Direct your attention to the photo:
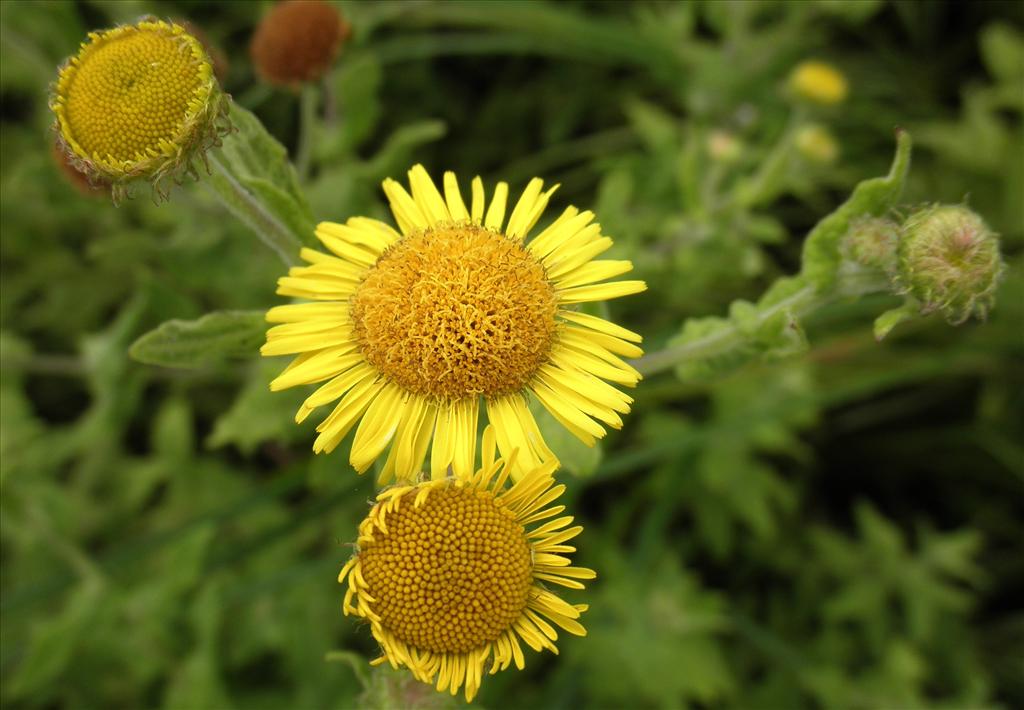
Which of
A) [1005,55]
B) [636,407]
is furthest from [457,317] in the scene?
[1005,55]

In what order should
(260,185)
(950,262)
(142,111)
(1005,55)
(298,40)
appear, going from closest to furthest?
(142,111)
(950,262)
(260,185)
(298,40)
(1005,55)

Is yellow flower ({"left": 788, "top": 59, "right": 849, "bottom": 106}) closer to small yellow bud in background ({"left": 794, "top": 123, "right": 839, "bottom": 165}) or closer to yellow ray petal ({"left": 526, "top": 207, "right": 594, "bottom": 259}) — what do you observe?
small yellow bud in background ({"left": 794, "top": 123, "right": 839, "bottom": 165})

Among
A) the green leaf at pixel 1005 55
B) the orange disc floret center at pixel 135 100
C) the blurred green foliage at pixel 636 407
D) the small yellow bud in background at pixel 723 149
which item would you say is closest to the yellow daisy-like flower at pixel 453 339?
the orange disc floret center at pixel 135 100

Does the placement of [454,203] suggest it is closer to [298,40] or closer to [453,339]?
[453,339]

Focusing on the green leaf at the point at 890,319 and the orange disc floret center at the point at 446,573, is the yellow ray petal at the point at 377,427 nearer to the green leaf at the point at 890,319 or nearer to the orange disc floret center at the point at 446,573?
the orange disc floret center at the point at 446,573

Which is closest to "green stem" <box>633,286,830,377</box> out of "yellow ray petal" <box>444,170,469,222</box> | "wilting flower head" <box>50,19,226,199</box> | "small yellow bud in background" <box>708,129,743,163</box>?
"yellow ray petal" <box>444,170,469,222</box>

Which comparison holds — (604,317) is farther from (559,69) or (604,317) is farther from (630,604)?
(559,69)
